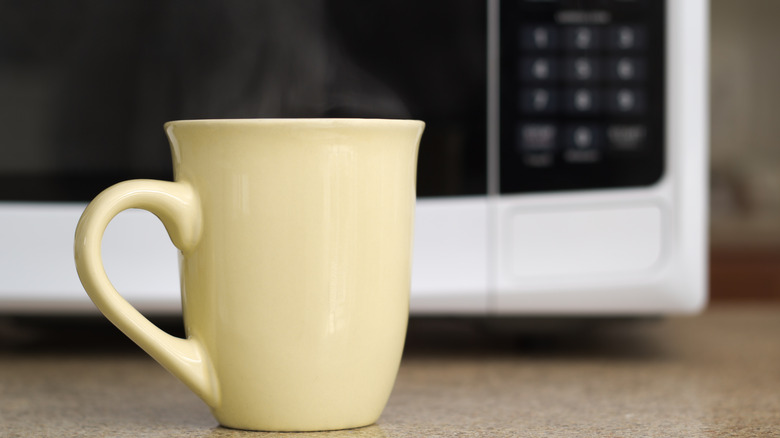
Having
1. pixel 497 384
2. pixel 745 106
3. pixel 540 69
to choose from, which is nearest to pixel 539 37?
pixel 540 69

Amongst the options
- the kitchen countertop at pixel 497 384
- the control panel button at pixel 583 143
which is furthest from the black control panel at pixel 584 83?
the kitchen countertop at pixel 497 384

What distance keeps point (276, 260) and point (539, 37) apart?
27cm

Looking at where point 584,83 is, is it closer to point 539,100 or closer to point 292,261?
point 539,100

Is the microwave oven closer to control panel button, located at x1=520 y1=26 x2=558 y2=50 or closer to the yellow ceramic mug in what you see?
control panel button, located at x1=520 y1=26 x2=558 y2=50

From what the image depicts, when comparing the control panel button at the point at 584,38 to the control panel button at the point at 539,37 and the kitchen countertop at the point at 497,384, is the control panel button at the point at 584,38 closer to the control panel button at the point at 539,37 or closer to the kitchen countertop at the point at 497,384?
the control panel button at the point at 539,37

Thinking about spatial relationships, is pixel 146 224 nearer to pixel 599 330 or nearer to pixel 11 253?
pixel 11 253

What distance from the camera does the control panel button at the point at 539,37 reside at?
20.1 inches

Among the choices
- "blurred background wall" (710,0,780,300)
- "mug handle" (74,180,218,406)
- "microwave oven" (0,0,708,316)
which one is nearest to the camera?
"mug handle" (74,180,218,406)

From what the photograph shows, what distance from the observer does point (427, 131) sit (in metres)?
0.50

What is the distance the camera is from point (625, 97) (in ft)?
1.67

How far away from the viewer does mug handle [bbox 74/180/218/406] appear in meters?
0.30

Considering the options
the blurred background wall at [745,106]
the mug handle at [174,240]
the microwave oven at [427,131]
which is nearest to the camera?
the mug handle at [174,240]

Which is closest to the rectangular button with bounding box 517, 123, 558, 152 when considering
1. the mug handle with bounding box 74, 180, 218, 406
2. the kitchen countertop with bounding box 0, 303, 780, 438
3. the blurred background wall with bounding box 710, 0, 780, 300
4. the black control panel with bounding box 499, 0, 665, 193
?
the black control panel with bounding box 499, 0, 665, 193

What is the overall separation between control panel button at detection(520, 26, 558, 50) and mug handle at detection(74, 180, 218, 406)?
264 millimetres
